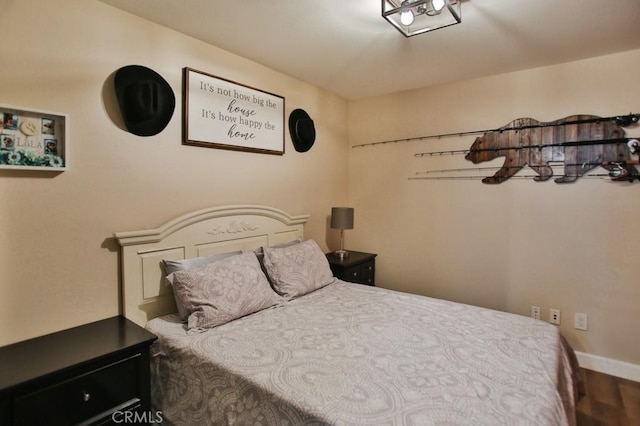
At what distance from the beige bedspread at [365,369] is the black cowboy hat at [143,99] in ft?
3.80

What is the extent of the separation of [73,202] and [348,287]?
1846 mm

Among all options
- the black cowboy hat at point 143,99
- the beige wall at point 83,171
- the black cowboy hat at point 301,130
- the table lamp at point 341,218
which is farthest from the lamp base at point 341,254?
the black cowboy hat at point 143,99

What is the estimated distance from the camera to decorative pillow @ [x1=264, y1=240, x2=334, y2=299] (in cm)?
235

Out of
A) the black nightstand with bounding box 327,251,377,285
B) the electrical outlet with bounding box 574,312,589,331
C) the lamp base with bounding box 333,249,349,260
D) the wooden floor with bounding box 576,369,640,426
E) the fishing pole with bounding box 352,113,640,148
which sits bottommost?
the wooden floor with bounding box 576,369,640,426

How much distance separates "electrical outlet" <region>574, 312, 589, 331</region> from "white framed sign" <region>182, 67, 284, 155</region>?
8.73ft

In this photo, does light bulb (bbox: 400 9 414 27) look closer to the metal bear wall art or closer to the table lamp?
the metal bear wall art

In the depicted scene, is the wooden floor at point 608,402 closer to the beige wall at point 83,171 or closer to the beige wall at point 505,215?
the beige wall at point 505,215

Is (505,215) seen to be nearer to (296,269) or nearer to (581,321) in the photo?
(581,321)

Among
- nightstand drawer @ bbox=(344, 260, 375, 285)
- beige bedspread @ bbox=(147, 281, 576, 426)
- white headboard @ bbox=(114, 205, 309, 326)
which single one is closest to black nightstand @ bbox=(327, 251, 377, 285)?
nightstand drawer @ bbox=(344, 260, 375, 285)

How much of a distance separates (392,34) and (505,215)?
173 cm

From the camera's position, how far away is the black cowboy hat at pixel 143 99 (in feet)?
6.35

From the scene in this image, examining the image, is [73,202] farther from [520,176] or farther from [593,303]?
[593,303]

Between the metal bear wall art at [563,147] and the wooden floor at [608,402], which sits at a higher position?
the metal bear wall art at [563,147]

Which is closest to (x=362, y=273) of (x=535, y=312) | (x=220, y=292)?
(x=535, y=312)
